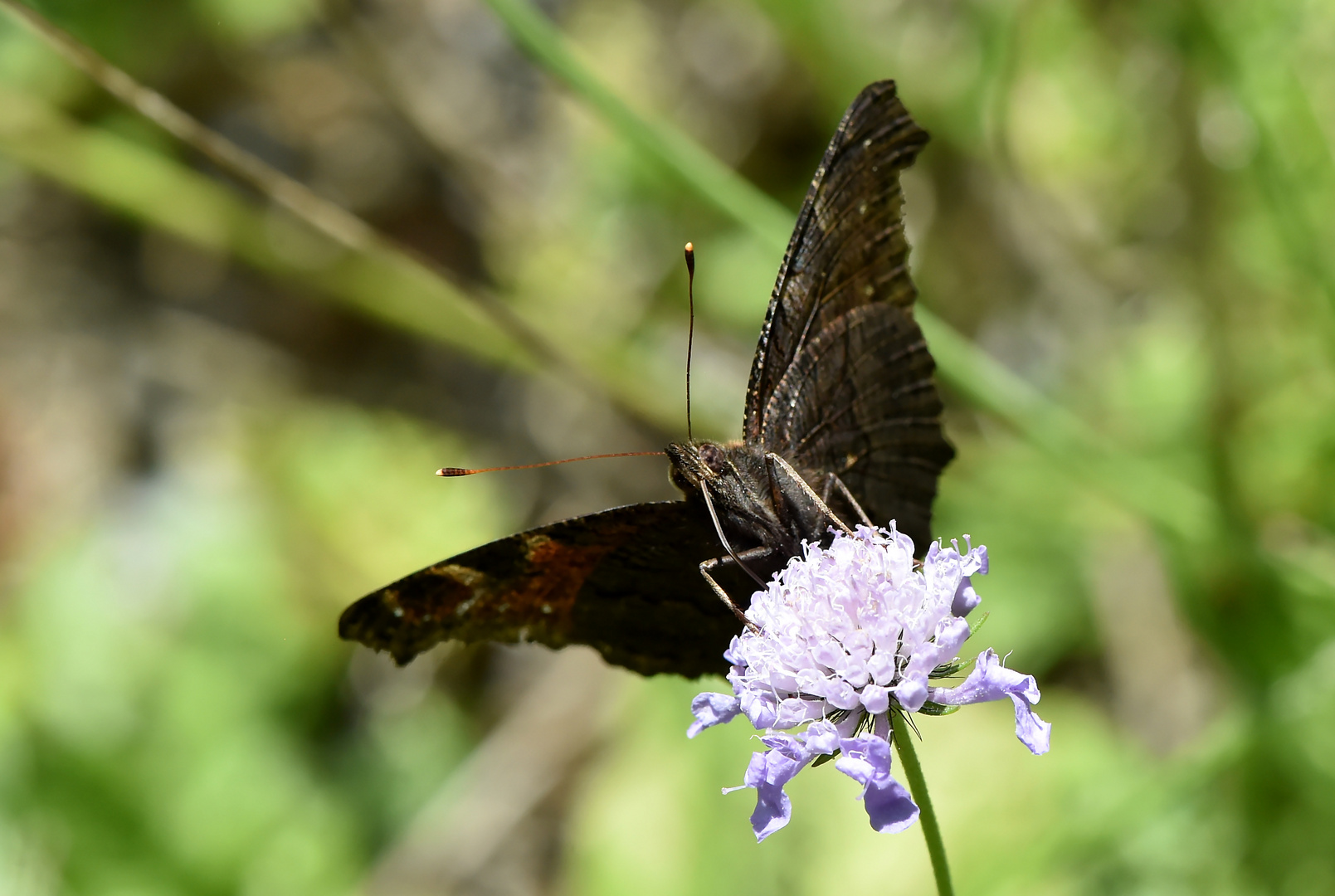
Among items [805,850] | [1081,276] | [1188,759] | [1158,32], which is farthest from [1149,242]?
[805,850]

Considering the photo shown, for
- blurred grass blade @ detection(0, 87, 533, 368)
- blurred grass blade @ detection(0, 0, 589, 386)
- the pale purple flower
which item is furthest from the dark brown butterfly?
blurred grass blade @ detection(0, 87, 533, 368)

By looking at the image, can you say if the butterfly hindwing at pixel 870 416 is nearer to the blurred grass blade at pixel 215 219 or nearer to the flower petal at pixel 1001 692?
the flower petal at pixel 1001 692

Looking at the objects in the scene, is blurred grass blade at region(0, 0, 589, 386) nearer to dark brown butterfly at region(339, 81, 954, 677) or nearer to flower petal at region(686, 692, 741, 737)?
dark brown butterfly at region(339, 81, 954, 677)

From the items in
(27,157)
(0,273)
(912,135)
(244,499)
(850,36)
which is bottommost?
(912,135)

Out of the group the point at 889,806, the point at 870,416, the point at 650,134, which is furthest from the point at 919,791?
the point at 650,134

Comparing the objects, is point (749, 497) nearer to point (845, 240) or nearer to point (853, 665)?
point (853, 665)

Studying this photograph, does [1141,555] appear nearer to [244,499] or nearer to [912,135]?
[912,135]
